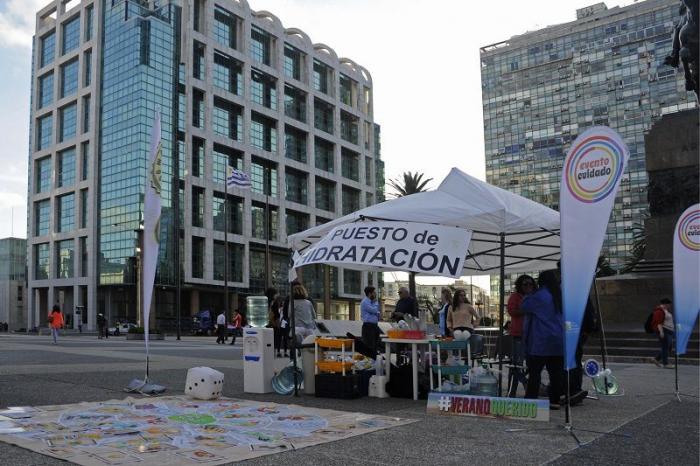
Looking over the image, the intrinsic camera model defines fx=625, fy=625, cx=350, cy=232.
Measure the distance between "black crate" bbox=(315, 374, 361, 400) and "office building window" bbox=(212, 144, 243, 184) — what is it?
54083 millimetres

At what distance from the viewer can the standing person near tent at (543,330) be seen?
24.7ft

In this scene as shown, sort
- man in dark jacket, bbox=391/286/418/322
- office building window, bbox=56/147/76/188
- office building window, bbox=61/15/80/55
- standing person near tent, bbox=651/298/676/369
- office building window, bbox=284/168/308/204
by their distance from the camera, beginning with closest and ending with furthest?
man in dark jacket, bbox=391/286/418/322
standing person near tent, bbox=651/298/676/369
office building window, bbox=56/147/76/188
office building window, bbox=61/15/80/55
office building window, bbox=284/168/308/204

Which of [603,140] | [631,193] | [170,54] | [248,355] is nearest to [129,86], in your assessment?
[170,54]

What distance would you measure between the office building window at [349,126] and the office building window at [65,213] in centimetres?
3320

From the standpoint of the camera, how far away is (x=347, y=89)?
270 ft

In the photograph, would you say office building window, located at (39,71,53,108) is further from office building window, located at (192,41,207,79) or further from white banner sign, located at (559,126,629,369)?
white banner sign, located at (559,126,629,369)

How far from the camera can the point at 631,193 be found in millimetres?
91688

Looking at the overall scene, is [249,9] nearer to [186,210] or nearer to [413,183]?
[186,210]

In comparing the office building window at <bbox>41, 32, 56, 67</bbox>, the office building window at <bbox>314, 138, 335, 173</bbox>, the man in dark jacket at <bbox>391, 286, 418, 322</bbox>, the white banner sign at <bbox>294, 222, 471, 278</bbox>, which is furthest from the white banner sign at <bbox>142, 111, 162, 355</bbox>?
the office building window at <bbox>41, 32, 56, 67</bbox>

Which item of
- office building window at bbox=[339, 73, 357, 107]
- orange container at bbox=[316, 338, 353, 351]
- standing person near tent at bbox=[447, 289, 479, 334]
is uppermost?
office building window at bbox=[339, 73, 357, 107]

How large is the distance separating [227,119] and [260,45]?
1103cm

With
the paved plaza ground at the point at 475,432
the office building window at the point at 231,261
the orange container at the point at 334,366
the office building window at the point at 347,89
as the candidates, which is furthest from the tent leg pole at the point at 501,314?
the office building window at the point at 347,89

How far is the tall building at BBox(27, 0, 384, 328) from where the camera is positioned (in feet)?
192

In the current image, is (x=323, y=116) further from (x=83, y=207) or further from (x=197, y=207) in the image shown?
(x=83, y=207)
